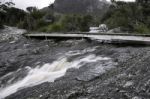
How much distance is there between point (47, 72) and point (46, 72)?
0.05 metres

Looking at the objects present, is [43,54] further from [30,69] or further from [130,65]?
[130,65]

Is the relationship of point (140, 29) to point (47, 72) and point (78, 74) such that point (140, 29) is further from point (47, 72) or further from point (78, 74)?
point (78, 74)

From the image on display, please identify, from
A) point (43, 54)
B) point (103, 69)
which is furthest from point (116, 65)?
point (43, 54)

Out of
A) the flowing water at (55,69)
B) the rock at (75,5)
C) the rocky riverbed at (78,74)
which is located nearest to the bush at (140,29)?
the rocky riverbed at (78,74)

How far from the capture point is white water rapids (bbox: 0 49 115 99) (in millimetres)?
10122

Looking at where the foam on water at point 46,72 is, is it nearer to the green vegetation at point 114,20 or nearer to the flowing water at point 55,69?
the flowing water at point 55,69

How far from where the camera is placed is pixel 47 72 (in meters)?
11.1

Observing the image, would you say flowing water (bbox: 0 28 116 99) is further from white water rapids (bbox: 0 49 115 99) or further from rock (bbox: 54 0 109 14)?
rock (bbox: 54 0 109 14)

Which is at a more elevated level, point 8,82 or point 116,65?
point 116,65

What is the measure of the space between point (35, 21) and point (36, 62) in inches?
1069

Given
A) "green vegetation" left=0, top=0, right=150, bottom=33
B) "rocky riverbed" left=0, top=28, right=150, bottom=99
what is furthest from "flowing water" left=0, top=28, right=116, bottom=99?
"green vegetation" left=0, top=0, right=150, bottom=33

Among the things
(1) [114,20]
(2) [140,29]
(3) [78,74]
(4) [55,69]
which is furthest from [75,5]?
(3) [78,74]

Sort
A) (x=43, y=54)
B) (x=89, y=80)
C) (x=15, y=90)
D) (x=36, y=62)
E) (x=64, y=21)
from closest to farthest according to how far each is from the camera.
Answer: (x=89, y=80), (x=15, y=90), (x=36, y=62), (x=43, y=54), (x=64, y=21)

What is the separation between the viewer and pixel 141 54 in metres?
10.0
